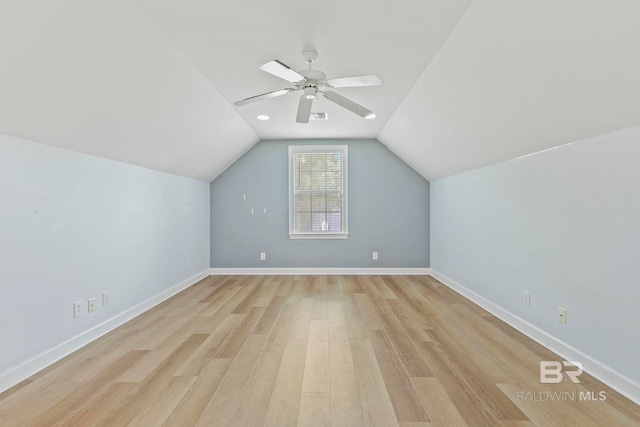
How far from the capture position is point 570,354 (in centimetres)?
226

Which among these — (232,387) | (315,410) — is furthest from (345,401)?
(232,387)

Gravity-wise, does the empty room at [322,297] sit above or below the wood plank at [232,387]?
above

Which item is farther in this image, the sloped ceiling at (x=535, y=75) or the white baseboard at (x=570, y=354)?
the white baseboard at (x=570, y=354)

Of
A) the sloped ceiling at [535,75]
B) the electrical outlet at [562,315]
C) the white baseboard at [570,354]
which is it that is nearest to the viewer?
the sloped ceiling at [535,75]

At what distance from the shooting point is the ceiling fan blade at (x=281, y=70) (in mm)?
2037

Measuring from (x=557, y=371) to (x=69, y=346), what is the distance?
3.72m

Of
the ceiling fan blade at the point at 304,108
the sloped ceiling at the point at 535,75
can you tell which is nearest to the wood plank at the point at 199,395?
the ceiling fan blade at the point at 304,108

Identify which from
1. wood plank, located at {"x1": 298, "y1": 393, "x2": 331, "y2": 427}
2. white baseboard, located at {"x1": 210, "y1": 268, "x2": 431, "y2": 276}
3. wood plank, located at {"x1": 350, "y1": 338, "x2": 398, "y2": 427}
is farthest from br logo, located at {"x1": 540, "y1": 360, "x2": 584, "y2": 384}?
white baseboard, located at {"x1": 210, "y1": 268, "x2": 431, "y2": 276}

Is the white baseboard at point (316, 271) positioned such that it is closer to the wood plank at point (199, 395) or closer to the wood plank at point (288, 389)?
the wood plank at point (288, 389)

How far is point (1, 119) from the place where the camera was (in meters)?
1.88

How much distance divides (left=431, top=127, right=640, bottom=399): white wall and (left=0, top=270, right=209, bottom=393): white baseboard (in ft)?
12.9

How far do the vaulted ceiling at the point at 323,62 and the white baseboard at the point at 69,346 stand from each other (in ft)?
5.19

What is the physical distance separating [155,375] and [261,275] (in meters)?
3.20

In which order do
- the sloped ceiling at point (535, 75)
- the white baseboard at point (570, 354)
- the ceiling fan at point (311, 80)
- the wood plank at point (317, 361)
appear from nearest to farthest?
the sloped ceiling at point (535, 75), the white baseboard at point (570, 354), the wood plank at point (317, 361), the ceiling fan at point (311, 80)
